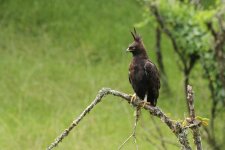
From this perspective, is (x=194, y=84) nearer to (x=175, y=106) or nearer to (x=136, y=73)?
(x=175, y=106)

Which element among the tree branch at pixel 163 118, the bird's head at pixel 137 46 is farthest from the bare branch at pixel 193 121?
the bird's head at pixel 137 46

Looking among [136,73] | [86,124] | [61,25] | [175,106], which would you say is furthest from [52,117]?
[136,73]

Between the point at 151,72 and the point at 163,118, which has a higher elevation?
the point at 151,72

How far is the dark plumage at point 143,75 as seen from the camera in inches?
193

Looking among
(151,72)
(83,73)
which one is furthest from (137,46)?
(83,73)

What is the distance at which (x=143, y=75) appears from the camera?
498 cm

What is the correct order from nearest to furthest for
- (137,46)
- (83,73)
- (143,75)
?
(137,46), (143,75), (83,73)

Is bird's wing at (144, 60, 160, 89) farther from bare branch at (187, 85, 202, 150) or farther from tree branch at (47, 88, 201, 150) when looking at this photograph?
bare branch at (187, 85, 202, 150)

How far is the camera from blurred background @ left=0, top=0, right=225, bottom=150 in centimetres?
1269

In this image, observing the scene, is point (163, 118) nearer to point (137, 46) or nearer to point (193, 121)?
point (193, 121)

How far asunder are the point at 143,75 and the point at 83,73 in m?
11.4

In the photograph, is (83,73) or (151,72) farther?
(83,73)

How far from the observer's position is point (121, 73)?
1627cm

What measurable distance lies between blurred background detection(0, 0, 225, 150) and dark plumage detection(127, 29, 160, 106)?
5.86m
